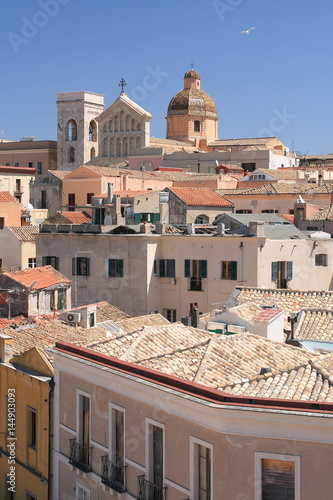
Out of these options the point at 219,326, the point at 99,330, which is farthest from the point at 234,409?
the point at 99,330

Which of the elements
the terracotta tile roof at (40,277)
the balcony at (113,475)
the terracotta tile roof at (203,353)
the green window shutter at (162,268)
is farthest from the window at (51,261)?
the balcony at (113,475)

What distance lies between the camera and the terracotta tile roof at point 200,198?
31406 mm

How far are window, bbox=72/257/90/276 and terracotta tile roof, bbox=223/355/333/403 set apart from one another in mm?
15886

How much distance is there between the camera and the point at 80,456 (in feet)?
37.0

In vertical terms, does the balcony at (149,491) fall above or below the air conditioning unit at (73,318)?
below

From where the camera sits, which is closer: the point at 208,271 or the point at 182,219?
the point at 208,271

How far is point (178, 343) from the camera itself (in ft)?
39.0

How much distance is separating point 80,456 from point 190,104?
59.0 meters

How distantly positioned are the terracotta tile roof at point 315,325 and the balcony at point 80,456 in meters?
4.76

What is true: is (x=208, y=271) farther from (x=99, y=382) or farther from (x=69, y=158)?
(x=69, y=158)

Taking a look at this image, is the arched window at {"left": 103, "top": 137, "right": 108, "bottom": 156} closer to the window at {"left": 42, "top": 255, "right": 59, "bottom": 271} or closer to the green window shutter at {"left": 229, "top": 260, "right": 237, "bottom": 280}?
the window at {"left": 42, "top": 255, "right": 59, "bottom": 271}

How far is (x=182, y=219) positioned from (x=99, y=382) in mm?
20245

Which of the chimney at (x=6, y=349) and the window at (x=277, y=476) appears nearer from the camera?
the window at (x=277, y=476)

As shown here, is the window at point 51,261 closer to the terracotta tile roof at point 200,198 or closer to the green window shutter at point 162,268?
the green window shutter at point 162,268
